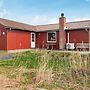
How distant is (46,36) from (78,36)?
5.02 m

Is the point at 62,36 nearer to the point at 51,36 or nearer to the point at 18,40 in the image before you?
the point at 51,36

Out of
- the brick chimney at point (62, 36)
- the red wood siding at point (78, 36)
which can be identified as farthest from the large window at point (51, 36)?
the red wood siding at point (78, 36)

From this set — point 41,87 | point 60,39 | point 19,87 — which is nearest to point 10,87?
point 19,87

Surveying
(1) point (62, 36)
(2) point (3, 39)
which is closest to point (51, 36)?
(1) point (62, 36)

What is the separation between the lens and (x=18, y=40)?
1030 inches

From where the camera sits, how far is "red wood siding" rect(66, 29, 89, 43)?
24906 mm

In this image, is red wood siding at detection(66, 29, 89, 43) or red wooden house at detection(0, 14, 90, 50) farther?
red wood siding at detection(66, 29, 89, 43)

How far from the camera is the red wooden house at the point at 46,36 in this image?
24.4 m

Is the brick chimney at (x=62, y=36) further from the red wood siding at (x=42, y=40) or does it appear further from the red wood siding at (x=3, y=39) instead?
the red wood siding at (x=3, y=39)

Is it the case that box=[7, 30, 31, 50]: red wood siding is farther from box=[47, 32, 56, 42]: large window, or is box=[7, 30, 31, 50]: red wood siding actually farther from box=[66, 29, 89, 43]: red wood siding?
box=[66, 29, 89, 43]: red wood siding

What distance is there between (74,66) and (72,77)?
4.32ft

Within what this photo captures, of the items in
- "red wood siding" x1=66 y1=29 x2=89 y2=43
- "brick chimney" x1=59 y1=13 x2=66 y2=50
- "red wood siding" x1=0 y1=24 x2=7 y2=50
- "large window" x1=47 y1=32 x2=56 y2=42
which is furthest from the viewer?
"large window" x1=47 y1=32 x2=56 y2=42

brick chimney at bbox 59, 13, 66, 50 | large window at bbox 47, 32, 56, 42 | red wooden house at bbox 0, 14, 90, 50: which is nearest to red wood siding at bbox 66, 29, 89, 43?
red wooden house at bbox 0, 14, 90, 50

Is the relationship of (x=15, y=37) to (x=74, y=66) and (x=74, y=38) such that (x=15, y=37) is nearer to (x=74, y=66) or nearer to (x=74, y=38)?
(x=74, y=38)
